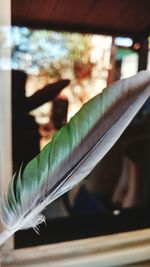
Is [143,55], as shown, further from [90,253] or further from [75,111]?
[90,253]

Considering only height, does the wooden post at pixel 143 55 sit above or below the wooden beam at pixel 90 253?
above

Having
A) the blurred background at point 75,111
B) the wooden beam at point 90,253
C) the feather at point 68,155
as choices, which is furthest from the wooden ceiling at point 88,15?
the wooden beam at point 90,253

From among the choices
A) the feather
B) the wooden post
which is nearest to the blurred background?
the wooden post

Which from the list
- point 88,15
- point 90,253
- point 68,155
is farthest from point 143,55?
point 90,253

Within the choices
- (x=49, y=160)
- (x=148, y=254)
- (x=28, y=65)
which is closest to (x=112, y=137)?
(x=49, y=160)

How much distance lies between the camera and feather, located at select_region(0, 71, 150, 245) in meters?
0.45

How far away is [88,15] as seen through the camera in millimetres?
582

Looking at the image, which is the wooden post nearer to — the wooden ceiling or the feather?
the wooden ceiling

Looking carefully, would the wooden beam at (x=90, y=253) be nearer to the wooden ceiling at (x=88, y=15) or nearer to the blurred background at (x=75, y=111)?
the blurred background at (x=75, y=111)

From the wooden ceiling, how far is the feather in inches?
7.5

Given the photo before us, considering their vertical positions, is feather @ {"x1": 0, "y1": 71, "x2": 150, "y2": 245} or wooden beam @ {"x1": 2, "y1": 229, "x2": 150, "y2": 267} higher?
feather @ {"x1": 0, "y1": 71, "x2": 150, "y2": 245}

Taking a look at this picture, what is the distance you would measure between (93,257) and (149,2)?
55 cm

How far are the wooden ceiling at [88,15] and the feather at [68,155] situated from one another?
19cm

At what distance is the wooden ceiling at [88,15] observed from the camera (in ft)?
1.75
